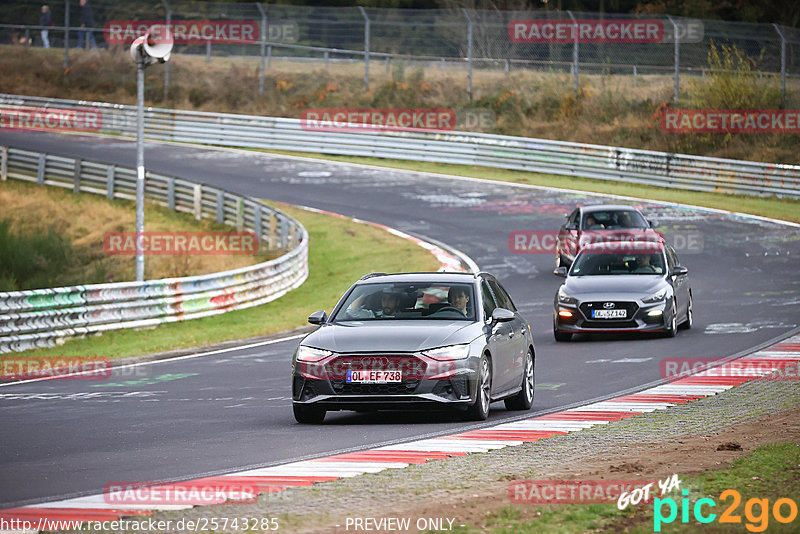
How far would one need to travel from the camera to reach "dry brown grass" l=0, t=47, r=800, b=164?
150 feet

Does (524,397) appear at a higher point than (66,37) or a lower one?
higher

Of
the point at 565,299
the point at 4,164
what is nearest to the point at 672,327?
the point at 565,299

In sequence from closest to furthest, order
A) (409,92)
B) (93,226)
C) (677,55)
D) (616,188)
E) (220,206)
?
(220,206), (93,226), (616,188), (677,55), (409,92)

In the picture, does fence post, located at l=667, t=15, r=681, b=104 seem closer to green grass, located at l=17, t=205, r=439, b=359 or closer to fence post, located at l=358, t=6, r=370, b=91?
fence post, located at l=358, t=6, r=370, b=91

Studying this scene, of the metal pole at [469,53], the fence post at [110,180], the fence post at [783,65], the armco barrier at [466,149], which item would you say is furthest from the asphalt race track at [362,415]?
the fence post at [783,65]

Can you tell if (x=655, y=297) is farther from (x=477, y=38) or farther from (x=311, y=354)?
(x=477, y=38)

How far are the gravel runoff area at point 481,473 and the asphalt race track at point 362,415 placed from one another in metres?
1.19

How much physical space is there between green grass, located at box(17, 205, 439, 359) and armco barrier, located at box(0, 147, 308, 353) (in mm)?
238

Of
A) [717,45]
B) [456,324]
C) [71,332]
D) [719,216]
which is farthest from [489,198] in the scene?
[456,324]

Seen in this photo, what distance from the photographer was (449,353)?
1170 centimetres

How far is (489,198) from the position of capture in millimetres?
39344

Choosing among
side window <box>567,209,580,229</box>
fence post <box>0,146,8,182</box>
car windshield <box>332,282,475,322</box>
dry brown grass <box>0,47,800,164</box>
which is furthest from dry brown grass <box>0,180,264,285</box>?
car windshield <box>332,282,475,322</box>

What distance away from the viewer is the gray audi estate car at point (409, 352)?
11.6 meters

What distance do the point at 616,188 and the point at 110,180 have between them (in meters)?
16.2
